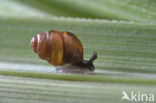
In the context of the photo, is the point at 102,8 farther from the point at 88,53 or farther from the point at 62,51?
the point at 62,51

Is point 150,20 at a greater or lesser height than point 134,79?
greater

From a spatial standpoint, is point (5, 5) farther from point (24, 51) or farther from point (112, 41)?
point (112, 41)

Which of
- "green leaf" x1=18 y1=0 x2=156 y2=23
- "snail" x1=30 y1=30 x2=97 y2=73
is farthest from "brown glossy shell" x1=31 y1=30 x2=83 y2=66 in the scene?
"green leaf" x1=18 y1=0 x2=156 y2=23

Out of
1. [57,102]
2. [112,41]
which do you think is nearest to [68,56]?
[112,41]

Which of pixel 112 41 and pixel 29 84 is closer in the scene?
pixel 29 84

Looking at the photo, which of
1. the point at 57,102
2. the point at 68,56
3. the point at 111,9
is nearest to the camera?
the point at 57,102

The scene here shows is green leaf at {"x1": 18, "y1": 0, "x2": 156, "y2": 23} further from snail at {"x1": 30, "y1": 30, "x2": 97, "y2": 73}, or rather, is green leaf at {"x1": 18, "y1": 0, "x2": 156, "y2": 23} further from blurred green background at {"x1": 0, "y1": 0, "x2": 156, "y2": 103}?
snail at {"x1": 30, "y1": 30, "x2": 97, "y2": 73}

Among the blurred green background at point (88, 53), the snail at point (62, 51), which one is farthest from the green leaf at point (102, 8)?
the snail at point (62, 51)

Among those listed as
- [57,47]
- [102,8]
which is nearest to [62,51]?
[57,47]
